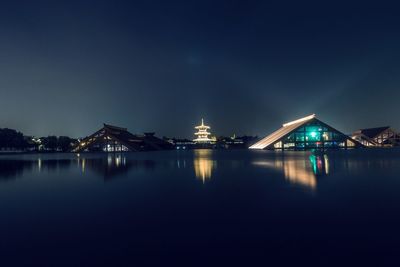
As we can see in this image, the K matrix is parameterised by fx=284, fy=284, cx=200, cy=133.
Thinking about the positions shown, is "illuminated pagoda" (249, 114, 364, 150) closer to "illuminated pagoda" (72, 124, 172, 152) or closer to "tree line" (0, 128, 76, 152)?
"illuminated pagoda" (72, 124, 172, 152)

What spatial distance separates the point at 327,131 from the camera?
8200 cm

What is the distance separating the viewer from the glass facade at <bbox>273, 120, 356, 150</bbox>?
263 feet

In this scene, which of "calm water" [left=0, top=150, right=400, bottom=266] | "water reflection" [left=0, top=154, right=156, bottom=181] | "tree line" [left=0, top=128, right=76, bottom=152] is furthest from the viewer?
"tree line" [left=0, top=128, right=76, bottom=152]

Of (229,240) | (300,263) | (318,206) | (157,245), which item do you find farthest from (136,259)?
(318,206)

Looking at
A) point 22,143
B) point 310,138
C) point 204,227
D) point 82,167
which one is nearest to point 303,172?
point 204,227

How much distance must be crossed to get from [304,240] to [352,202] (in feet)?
15.9

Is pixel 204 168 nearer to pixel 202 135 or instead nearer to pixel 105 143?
pixel 105 143

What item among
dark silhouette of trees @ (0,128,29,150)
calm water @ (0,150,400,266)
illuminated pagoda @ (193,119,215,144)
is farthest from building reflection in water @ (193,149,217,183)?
illuminated pagoda @ (193,119,215,144)

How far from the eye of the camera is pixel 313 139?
81.4m

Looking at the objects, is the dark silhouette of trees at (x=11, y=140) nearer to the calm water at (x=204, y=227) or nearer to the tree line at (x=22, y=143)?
the tree line at (x=22, y=143)

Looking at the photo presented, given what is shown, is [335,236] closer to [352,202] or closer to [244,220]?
[244,220]

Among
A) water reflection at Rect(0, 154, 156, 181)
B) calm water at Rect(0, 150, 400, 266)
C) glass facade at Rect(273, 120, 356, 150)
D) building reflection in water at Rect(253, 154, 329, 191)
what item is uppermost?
glass facade at Rect(273, 120, 356, 150)

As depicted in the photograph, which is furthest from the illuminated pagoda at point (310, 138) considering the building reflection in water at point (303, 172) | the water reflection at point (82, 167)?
the water reflection at point (82, 167)

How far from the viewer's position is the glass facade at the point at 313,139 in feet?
263
